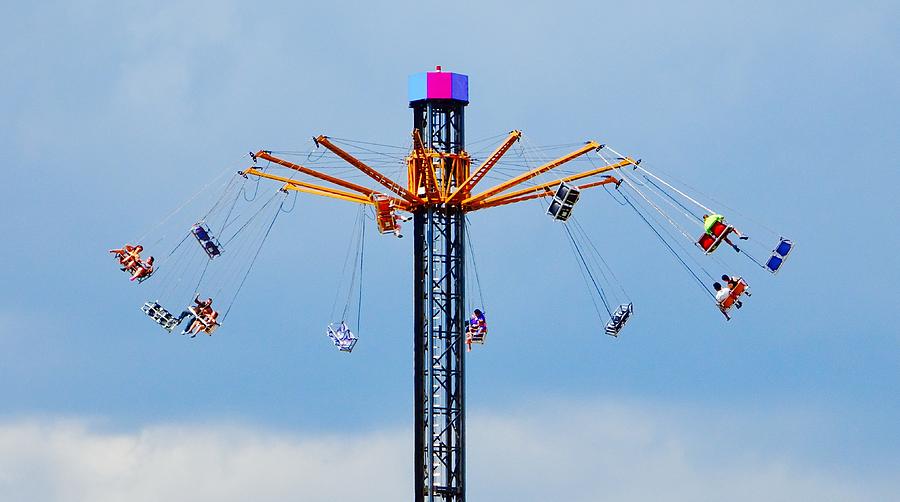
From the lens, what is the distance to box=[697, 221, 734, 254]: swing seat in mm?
128750

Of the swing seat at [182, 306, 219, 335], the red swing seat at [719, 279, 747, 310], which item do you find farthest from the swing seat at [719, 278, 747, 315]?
the swing seat at [182, 306, 219, 335]

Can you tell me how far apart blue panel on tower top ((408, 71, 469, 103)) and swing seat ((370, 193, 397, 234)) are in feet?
16.0

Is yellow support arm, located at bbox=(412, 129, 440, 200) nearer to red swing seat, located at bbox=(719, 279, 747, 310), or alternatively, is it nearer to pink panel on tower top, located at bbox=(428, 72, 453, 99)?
pink panel on tower top, located at bbox=(428, 72, 453, 99)

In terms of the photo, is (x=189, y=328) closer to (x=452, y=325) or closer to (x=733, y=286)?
(x=452, y=325)

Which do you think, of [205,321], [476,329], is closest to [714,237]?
[476,329]

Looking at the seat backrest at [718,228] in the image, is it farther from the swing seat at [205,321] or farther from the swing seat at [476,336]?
the swing seat at [205,321]

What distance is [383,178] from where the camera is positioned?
129 metres

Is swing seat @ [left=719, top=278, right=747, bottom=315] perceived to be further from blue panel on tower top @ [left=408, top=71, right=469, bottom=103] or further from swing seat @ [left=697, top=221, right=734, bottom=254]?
blue panel on tower top @ [left=408, top=71, right=469, bottom=103]

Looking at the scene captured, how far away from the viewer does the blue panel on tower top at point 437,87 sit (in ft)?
430

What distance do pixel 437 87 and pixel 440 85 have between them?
0.15 metres

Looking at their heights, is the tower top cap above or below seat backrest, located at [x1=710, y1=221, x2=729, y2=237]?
above

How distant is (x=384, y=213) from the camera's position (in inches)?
5098

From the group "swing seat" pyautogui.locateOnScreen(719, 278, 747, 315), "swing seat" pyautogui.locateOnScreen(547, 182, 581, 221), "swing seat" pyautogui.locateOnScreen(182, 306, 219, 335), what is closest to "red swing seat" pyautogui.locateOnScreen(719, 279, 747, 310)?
"swing seat" pyautogui.locateOnScreen(719, 278, 747, 315)

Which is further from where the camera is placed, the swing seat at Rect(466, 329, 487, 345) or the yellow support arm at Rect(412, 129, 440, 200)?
the swing seat at Rect(466, 329, 487, 345)
